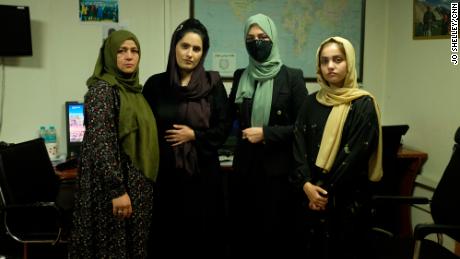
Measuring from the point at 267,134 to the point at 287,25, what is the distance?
4.91 feet

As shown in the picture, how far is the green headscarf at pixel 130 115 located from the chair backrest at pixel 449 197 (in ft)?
4.10

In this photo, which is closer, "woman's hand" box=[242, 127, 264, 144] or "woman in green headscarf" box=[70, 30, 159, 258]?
"woman in green headscarf" box=[70, 30, 159, 258]

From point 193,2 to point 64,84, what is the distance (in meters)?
1.08

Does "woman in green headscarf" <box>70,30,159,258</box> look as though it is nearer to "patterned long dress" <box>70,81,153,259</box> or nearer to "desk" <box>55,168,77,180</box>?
"patterned long dress" <box>70,81,153,259</box>

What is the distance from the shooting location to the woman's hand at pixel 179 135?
1803 millimetres

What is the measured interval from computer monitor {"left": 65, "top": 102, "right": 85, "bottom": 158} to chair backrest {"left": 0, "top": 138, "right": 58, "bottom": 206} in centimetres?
48

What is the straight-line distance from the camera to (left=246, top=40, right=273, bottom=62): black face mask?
6.12 ft

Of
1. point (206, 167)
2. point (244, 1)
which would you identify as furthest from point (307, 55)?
point (206, 167)

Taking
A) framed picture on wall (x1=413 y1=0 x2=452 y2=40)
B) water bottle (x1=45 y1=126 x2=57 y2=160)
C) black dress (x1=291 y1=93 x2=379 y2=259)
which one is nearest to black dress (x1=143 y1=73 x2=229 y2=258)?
black dress (x1=291 y1=93 x2=379 y2=259)

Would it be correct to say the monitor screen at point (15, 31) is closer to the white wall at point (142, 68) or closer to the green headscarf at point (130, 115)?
the white wall at point (142, 68)

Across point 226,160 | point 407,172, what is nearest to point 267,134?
point 226,160

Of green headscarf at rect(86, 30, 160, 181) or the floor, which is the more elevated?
green headscarf at rect(86, 30, 160, 181)

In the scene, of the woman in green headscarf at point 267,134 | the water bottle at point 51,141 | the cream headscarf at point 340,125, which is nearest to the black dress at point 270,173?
the woman in green headscarf at point 267,134

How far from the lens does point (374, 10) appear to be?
10.3ft
